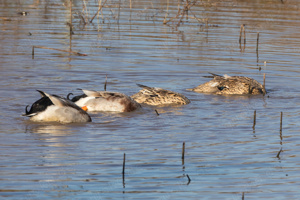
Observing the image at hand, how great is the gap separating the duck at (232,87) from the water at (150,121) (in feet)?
1.06

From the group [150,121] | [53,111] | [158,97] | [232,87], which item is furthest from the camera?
[232,87]

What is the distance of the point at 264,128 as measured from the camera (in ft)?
31.6

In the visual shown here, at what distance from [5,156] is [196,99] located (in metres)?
5.44

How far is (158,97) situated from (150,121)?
1590 mm

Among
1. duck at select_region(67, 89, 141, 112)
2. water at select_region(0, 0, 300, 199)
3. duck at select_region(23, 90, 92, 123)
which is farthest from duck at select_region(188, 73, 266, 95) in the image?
duck at select_region(23, 90, 92, 123)

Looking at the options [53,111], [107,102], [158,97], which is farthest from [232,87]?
[53,111]

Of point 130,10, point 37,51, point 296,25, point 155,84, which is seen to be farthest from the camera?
point 130,10

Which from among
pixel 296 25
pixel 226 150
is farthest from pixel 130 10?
pixel 226 150

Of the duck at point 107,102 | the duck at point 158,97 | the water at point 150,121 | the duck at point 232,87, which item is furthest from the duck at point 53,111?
the duck at point 232,87

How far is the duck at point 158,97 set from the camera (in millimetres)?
11508

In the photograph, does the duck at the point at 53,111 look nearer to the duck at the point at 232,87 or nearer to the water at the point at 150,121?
the water at the point at 150,121

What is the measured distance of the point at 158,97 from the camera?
11.6m

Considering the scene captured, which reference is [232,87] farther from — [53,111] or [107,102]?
[53,111]

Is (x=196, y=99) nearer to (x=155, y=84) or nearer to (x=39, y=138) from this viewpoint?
(x=155, y=84)
